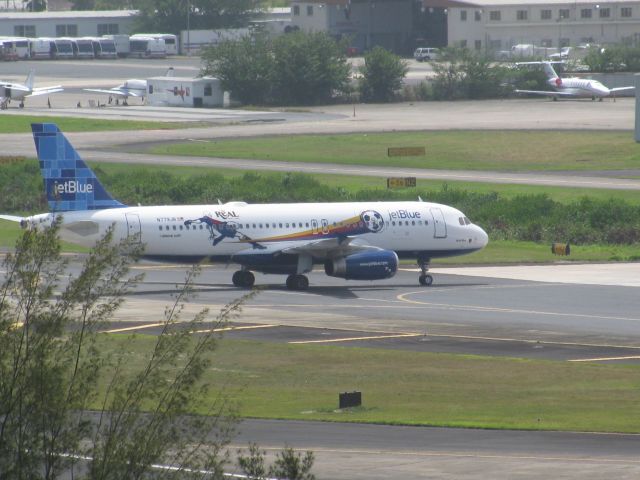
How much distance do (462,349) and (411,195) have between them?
148 ft

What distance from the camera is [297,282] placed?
69.6m

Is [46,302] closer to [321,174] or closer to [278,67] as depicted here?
[321,174]

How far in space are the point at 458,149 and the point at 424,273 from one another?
5675 cm

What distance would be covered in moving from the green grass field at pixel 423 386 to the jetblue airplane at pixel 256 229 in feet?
39.2

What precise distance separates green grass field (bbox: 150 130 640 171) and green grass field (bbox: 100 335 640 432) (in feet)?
220

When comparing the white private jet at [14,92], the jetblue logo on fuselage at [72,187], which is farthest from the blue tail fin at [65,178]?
the white private jet at [14,92]

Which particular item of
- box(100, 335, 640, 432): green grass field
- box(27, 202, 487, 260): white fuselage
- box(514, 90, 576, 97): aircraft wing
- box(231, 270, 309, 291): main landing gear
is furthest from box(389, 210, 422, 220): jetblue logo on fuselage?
box(514, 90, 576, 97): aircraft wing

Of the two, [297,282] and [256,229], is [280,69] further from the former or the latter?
[256,229]

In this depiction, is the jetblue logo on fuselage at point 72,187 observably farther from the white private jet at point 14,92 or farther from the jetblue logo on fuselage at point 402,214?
the white private jet at point 14,92

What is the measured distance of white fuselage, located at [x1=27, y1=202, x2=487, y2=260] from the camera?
66.2m

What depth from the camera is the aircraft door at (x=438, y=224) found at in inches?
2810

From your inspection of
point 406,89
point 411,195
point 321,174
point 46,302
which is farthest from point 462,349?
point 406,89

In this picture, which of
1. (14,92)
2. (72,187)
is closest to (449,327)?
(72,187)

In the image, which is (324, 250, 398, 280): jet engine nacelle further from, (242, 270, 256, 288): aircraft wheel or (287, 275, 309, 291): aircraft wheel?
(242, 270, 256, 288): aircraft wheel
